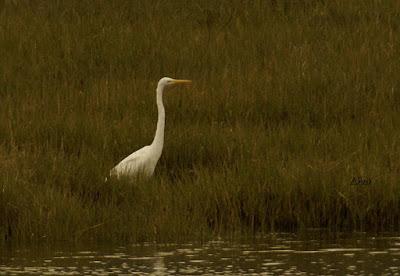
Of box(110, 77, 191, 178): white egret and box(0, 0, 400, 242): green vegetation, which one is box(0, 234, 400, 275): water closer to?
box(0, 0, 400, 242): green vegetation

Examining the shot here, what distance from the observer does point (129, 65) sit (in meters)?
16.8

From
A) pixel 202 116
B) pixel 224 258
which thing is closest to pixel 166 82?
pixel 202 116

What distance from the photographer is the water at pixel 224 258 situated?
9.44 m

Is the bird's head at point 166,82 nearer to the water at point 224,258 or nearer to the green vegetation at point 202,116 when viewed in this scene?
the green vegetation at point 202,116

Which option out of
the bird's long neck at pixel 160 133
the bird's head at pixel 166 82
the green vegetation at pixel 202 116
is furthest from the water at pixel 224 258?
the bird's head at pixel 166 82

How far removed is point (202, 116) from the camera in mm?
14938

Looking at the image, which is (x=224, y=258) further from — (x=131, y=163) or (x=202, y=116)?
(x=202, y=116)

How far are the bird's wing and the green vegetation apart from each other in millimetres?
224

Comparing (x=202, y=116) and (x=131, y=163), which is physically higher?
(x=202, y=116)

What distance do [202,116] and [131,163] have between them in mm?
2101

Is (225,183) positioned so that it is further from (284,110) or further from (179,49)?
(179,49)

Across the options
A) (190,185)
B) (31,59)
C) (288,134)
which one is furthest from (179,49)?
(190,185)

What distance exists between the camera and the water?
9.44 metres

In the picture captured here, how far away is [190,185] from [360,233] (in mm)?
1654
